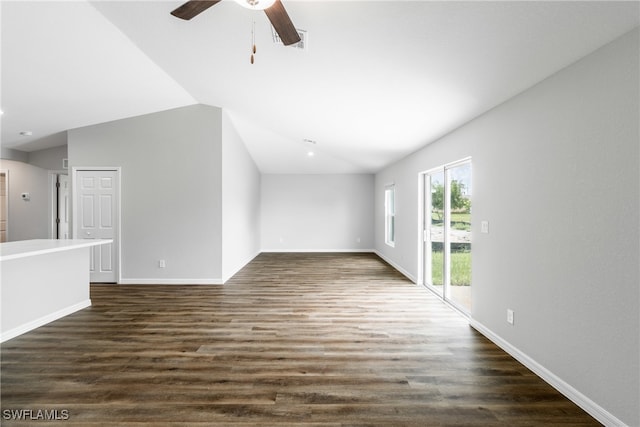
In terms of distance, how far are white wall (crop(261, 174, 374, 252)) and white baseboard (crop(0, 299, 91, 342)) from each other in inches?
216

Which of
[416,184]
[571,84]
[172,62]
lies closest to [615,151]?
[571,84]

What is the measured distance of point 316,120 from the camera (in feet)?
15.5

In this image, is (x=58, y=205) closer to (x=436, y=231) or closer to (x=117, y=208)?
(x=117, y=208)

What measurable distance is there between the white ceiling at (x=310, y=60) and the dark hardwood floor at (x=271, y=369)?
2.29 metres

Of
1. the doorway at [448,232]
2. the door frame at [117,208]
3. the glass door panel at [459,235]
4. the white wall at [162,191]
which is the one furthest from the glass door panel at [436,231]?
the door frame at [117,208]

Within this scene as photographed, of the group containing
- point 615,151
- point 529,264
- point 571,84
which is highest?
point 571,84

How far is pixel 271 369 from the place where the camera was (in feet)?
7.94

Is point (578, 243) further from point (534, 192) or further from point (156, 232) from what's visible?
point (156, 232)

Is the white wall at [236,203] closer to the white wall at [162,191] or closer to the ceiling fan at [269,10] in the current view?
the white wall at [162,191]

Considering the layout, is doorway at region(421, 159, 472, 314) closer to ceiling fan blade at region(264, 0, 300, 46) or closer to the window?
the window

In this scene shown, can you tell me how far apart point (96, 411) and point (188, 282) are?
3.31 metres

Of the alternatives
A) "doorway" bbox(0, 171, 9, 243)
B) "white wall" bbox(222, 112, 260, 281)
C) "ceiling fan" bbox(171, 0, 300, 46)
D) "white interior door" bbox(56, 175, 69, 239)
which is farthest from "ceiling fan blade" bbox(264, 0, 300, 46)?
"doorway" bbox(0, 171, 9, 243)

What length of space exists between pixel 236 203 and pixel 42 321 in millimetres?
3424

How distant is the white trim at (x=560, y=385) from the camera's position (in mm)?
1766
